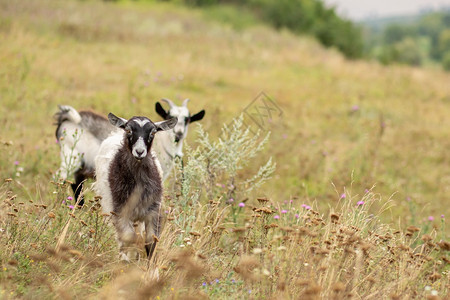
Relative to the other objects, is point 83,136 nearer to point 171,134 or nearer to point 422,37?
point 171,134

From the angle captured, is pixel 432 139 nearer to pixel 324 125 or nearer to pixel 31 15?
pixel 324 125

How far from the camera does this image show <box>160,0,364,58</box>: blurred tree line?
37250mm

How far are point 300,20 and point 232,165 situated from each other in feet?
108

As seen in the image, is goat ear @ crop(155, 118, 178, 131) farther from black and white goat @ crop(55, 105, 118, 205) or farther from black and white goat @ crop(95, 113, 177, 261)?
black and white goat @ crop(55, 105, 118, 205)

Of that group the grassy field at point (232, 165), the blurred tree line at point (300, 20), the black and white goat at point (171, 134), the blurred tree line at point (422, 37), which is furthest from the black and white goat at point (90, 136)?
the blurred tree line at point (422, 37)

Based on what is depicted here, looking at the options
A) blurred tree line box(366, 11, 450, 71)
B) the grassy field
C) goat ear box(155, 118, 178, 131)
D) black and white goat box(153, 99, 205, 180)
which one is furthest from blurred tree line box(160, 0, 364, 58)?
blurred tree line box(366, 11, 450, 71)

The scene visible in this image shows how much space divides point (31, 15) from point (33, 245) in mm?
17123

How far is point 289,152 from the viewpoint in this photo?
11.0 metres

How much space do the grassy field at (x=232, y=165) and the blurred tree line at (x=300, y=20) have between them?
7590mm

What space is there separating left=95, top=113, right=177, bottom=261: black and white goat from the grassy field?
0.19 meters

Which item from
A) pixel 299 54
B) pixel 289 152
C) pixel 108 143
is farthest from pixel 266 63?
pixel 108 143

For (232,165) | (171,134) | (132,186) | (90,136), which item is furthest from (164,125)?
(90,136)

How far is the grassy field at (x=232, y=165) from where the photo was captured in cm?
421

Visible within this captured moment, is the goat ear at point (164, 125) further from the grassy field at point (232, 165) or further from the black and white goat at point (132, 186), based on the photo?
the grassy field at point (232, 165)
